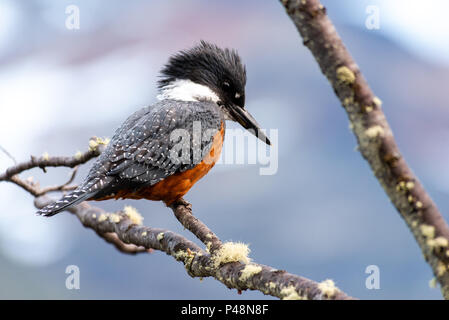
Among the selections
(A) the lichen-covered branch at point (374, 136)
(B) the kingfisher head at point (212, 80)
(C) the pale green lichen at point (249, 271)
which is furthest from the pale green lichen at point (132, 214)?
(A) the lichen-covered branch at point (374, 136)

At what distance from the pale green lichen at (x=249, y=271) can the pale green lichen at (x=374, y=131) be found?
813 mm

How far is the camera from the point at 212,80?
3840 millimetres

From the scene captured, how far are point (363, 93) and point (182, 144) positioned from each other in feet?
6.37

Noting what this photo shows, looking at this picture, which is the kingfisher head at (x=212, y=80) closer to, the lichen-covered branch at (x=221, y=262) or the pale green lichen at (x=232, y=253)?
the lichen-covered branch at (x=221, y=262)

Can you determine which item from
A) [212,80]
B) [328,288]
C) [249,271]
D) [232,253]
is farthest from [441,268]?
[212,80]

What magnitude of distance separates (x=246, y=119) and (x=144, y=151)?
0.88 meters

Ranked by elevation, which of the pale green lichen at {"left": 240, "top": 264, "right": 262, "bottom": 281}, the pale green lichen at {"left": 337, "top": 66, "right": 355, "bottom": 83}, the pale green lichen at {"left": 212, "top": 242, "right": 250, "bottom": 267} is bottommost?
the pale green lichen at {"left": 240, "top": 264, "right": 262, "bottom": 281}

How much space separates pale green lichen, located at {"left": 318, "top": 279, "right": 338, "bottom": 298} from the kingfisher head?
82.9 inches

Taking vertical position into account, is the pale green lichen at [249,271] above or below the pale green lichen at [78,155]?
below

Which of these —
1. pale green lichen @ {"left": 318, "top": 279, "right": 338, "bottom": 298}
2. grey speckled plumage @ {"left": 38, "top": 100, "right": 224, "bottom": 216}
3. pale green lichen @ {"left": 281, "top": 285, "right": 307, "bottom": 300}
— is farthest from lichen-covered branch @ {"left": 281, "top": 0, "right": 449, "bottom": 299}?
grey speckled plumage @ {"left": 38, "top": 100, "right": 224, "bottom": 216}

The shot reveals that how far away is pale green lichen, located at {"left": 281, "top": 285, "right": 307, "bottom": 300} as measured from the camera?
184cm

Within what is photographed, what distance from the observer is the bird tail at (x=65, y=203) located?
294 cm

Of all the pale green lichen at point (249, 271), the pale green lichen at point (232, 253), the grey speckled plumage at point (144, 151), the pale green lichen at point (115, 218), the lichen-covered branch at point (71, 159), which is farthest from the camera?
the lichen-covered branch at point (71, 159)

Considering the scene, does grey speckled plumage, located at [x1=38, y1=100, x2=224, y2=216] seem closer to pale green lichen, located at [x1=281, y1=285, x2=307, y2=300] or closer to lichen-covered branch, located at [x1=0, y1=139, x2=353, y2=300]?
lichen-covered branch, located at [x1=0, y1=139, x2=353, y2=300]
